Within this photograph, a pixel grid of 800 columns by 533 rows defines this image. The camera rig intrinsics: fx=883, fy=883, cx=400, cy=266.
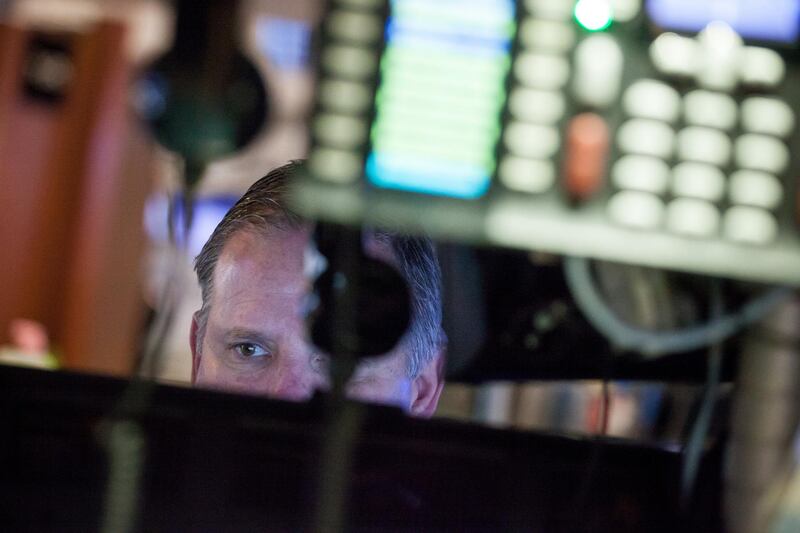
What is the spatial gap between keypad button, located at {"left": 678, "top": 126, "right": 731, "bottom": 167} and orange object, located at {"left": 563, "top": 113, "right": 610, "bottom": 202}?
0.11 ft

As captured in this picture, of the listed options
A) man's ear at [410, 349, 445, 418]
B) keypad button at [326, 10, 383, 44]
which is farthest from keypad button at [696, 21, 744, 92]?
man's ear at [410, 349, 445, 418]

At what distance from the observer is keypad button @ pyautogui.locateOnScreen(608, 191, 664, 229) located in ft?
1.18

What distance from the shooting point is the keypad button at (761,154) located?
1.22ft

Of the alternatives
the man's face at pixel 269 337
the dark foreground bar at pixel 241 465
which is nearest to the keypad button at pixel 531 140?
the dark foreground bar at pixel 241 465

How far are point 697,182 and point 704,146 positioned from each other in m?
0.02

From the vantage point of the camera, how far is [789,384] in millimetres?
447

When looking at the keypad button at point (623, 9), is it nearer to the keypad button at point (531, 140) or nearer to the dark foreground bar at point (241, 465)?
the keypad button at point (531, 140)

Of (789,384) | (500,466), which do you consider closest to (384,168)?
(500,466)

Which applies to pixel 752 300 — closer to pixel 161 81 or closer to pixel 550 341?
pixel 550 341

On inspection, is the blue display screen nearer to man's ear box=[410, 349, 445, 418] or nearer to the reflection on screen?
the reflection on screen

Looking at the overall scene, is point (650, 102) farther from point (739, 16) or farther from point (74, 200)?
point (74, 200)

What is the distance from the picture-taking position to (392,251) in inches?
19.2

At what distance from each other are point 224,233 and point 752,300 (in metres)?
0.50

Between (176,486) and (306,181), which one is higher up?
(306,181)
